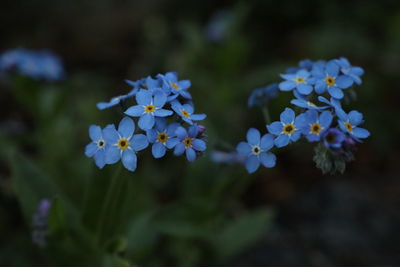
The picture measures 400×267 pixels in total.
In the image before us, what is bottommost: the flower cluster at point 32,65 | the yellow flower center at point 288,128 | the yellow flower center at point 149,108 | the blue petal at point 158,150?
the blue petal at point 158,150

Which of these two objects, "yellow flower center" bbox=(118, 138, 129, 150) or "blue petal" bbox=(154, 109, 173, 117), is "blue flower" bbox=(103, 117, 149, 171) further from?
"blue petal" bbox=(154, 109, 173, 117)

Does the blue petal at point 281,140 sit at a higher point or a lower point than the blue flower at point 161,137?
higher

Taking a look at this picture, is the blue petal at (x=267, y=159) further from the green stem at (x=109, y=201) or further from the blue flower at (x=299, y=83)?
the green stem at (x=109, y=201)

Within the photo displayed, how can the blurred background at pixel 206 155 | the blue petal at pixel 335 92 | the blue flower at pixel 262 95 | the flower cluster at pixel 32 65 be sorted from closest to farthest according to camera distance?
the blue petal at pixel 335 92, the blue flower at pixel 262 95, the blurred background at pixel 206 155, the flower cluster at pixel 32 65

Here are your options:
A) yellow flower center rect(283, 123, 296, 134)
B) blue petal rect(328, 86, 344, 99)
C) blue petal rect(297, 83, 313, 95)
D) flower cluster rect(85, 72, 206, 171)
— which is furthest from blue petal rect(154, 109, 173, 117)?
blue petal rect(328, 86, 344, 99)

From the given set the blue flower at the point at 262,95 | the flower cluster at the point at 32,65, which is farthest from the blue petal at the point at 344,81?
the flower cluster at the point at 32,65

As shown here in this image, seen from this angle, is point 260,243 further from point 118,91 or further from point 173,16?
point 173,16

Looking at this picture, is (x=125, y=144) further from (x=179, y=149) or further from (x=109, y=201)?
(x=109, y=201)
